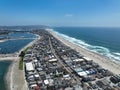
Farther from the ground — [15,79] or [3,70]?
[15,79]

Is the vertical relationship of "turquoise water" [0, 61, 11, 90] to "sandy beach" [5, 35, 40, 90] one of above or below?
below

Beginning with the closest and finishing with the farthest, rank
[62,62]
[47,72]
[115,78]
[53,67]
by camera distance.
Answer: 1. [115,78]
2. [47,72]
3. [53,67]
4. [62,62]

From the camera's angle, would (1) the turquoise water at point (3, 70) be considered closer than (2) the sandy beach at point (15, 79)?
No

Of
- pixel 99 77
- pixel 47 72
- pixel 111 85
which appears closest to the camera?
pixel 111 85

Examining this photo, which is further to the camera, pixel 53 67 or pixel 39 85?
pixel 53 67

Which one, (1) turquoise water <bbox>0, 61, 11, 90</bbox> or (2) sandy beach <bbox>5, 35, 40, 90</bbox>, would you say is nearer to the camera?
(2) sandy beach <bbox>5, 35, 40, 90</bbox>

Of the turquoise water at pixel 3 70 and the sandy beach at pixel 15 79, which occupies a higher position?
the sandy beach at pixel 15 79

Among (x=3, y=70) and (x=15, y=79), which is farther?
(x=3, y=70)

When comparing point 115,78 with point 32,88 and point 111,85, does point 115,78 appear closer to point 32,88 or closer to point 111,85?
point 111,85

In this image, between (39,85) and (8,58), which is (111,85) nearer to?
(39,85)

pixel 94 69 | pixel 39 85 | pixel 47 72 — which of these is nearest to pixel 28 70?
pixel 47 72
